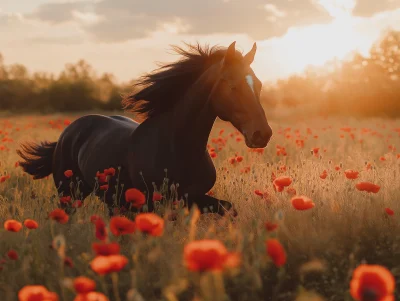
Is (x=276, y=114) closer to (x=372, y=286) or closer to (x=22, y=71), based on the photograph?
(x=372, y=286)

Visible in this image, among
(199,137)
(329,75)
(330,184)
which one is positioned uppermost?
(329,75)

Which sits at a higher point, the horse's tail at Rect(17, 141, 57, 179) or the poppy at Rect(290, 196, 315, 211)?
the poppy at Rect(290, 196, 315, 211)

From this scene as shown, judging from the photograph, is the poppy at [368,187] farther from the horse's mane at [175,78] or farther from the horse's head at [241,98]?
the horse's mane at [175,78]

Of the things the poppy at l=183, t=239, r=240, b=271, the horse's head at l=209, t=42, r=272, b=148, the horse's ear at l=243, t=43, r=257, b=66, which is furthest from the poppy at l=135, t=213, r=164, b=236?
the horse's ear at l=243, t=43, r=257, b=66

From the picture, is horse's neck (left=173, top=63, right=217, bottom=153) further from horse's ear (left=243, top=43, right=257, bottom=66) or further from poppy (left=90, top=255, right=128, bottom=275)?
poppy (left=90, top=255, right=128, bottom=275)

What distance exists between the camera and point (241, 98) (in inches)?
165

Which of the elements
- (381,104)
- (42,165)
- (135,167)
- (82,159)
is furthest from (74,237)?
(381,104)

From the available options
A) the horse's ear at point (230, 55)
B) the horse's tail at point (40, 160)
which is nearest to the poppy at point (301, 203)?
the horse's ear at point (230, 55)

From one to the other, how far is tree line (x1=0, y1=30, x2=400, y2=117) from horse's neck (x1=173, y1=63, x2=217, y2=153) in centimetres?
2609

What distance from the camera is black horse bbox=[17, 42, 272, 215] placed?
167 inches

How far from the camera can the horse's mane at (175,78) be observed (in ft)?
15.9

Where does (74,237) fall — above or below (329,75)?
below

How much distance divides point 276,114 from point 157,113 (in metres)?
24.3

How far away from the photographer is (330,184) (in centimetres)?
519
